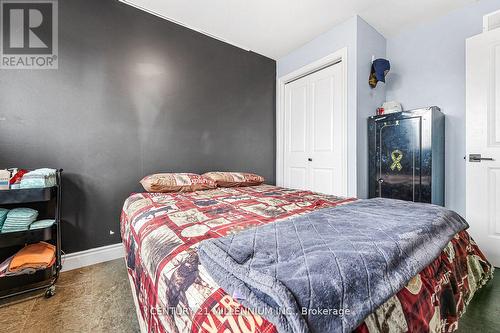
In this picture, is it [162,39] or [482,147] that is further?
[162,39]

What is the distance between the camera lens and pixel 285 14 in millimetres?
2428

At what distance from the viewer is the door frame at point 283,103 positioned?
2506 millimetres

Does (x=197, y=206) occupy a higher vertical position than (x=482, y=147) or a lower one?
lower

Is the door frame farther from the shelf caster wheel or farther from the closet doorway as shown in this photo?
the shelf caster wheel

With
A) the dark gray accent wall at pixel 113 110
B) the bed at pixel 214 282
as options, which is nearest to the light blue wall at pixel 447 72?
the bed at pixel 214 282

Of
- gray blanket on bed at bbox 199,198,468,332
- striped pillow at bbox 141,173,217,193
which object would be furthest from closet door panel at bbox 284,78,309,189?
gray blanket on bed at bbox 199,198,468,332

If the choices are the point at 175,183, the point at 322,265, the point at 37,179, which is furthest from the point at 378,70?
the point at 37,179

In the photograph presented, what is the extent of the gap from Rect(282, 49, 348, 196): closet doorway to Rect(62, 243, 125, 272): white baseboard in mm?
2361

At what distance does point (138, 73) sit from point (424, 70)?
3311mm

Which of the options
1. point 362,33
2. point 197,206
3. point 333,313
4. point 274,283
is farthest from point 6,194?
point 362,33

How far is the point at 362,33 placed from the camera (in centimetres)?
247

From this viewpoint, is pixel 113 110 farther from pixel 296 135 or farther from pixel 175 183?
pixel 296 135

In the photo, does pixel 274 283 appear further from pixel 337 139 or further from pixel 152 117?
pixel 337 139

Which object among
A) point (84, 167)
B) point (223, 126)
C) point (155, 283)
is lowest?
point (155, 283)
